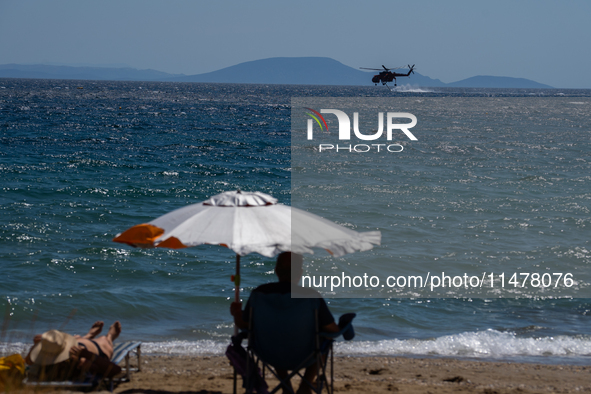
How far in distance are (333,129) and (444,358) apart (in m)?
37.0

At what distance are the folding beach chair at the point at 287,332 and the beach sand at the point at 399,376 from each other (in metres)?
1.31

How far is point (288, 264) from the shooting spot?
14.8ft

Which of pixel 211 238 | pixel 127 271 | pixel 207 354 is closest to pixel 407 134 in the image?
pixel 127 271

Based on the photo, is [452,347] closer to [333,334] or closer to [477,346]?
[477,346]

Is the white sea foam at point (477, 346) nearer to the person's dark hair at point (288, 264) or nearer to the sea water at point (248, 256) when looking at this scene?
the sea water at point (248, 256)

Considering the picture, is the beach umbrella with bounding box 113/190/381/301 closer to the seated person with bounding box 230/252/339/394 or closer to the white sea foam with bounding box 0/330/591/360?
the seated person with bounding box 230/252/339/394

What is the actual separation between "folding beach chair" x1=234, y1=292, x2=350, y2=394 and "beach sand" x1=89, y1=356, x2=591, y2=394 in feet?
4.29

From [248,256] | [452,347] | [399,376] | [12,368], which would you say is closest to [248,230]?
[12,368]

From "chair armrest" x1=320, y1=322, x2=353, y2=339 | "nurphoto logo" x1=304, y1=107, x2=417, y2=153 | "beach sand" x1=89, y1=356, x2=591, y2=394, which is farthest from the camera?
"nurphoto logo" x1=304, y1=107, x2=417, y2=153

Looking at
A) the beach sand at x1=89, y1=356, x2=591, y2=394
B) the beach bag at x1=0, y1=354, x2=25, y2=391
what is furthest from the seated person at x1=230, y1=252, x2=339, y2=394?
the beach bag at x1=0, y1=354, x2=25, y2=391

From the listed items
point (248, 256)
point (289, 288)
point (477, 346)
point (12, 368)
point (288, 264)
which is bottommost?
point (477, 346)

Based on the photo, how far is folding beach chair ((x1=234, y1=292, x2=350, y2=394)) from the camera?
Answer: 4359 millimetres

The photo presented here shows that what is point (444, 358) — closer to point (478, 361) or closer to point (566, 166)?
point (478, 361)

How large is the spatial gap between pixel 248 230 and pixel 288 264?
480 mm
